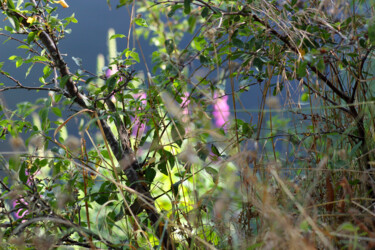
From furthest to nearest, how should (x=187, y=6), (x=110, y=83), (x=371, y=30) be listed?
1. (x=110, y=83)
2. (x=187, y=6)
3. (x=371, y=30)

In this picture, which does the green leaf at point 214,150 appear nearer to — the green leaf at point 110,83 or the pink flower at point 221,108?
the pink flower at point 221,108

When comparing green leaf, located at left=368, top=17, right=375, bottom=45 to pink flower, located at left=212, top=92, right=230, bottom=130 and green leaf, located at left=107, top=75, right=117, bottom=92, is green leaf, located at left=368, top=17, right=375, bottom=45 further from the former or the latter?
green leaf, located at left=107, top=75, right=117, bottom=92

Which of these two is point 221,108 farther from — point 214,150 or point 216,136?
point 216,136

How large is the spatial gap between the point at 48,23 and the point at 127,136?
0.36 m

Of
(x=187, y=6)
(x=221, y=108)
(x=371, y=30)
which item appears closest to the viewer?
(x=371, y=30)

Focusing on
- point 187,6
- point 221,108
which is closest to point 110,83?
point 187,6

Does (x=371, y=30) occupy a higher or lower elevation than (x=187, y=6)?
lower

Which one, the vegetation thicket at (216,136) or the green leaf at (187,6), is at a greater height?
the green leaf at (187,6)

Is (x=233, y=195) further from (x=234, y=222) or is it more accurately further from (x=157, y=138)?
(x=157, y=138)

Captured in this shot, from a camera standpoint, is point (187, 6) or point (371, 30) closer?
point (371, 30)

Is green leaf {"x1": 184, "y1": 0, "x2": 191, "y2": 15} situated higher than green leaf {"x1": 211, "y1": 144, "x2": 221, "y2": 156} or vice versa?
green leaf {"x1": 184, "y1": 0, "x2": 191, "y2": 15}

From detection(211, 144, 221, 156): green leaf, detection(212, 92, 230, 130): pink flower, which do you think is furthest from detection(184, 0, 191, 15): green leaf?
detection(211, 144, 221, 156): green leaf

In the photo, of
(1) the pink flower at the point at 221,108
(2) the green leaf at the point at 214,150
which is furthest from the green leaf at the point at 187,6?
(2) the green leaf at the point at 214,150

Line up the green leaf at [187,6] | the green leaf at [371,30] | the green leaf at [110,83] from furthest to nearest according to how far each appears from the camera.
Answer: the green leaf at [110,83] → the green leaf at [187,6] → the green leaf at [371,30]
